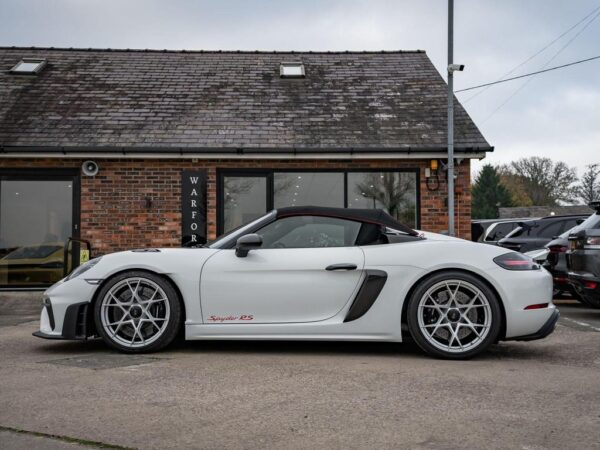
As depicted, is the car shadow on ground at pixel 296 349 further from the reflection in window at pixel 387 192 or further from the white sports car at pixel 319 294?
the reflection in window at pixel 387 192

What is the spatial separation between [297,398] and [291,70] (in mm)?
11634

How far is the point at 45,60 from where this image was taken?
1423 centimetres

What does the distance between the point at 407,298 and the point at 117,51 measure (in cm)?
1273

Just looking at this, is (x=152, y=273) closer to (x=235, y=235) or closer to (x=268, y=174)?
(x=235, y=235)

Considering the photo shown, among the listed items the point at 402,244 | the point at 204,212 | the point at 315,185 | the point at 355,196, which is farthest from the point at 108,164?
the point at 402,244

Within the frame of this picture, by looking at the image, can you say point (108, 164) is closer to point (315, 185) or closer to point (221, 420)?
point (315, 185)

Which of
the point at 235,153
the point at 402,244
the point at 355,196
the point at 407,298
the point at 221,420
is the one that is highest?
the point at 235,153

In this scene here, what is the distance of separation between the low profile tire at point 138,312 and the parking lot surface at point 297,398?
0.48 feet

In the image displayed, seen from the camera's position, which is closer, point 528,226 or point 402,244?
point 402,244

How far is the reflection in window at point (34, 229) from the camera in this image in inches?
445

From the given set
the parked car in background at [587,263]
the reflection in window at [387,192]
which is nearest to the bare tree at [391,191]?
the reflection in window at [387,192]

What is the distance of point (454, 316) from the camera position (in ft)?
15.0

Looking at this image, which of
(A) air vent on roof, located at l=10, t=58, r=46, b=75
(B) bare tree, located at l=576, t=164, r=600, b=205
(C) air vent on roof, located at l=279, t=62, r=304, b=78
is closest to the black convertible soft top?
(C) air vent on roof, located at l=279, t=62, r=304, b=78

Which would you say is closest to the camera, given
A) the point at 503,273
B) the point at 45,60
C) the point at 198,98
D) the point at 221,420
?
the point at 221,420
